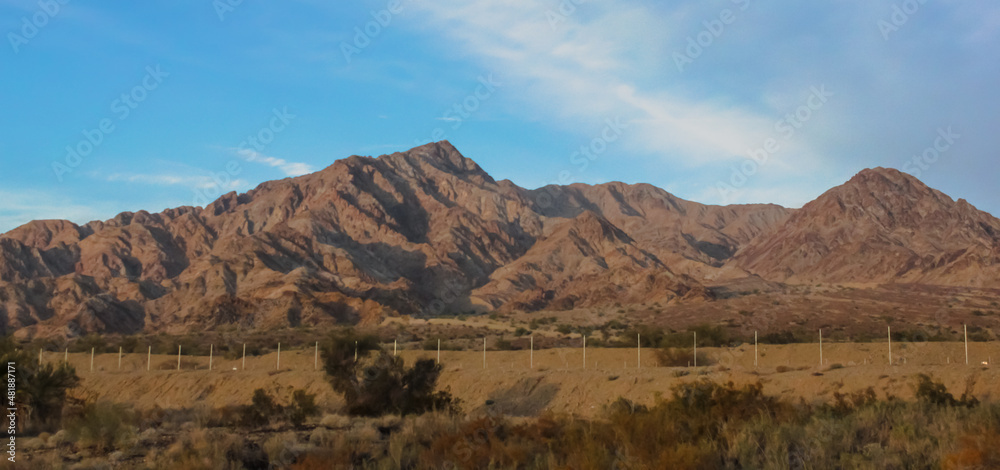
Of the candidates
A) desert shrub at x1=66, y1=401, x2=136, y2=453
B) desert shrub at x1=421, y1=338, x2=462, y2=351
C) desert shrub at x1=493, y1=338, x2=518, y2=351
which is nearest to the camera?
desert shrub at x1=66, y1=401, x2=136, y2=453

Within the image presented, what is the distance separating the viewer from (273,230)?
12062 cm

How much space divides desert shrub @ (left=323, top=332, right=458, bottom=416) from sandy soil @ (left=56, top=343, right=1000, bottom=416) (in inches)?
62.4

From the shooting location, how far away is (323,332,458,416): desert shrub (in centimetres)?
2212

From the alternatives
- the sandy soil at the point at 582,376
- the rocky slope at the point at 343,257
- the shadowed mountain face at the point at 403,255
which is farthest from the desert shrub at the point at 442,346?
the shadowed mountain face at the point at 403,255

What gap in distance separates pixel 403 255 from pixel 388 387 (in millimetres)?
105257

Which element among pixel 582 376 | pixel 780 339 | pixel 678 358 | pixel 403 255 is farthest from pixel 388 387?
pixel 403 255

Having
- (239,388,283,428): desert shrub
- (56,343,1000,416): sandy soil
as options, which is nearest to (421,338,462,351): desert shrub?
(56,343,1000,416): sandy soil

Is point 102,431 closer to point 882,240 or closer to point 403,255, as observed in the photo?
point 403,255

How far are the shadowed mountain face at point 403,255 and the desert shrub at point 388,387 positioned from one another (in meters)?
57.2

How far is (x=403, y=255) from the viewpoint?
12688 centimetres

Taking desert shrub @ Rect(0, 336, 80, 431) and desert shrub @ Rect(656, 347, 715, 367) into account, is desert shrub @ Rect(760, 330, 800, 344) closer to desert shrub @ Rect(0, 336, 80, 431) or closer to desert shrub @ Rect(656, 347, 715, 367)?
desert shrub @ Rect(656, 347, 715, 367)

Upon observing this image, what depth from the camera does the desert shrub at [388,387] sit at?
22125 mm

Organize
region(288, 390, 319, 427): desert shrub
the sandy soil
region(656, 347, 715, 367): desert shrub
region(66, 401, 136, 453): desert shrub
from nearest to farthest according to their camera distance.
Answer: region(66, 401, 136, 453): desert shrub → region(288, 390, 319, 427): desert shrub → the sandy soil → region(656, 347, 715, 367): desert shrub

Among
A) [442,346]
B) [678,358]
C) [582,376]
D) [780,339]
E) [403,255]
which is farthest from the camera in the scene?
[403,255]
